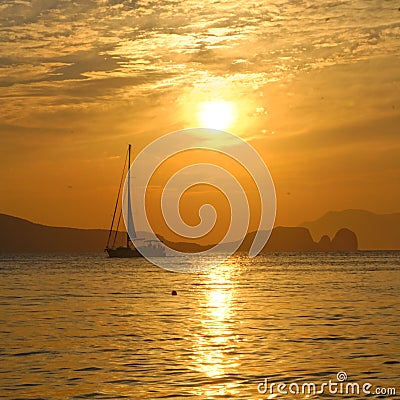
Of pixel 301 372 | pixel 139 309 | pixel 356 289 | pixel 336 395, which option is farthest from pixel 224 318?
pixel 356 289

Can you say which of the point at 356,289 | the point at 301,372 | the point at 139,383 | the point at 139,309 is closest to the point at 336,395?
the point at 301,372

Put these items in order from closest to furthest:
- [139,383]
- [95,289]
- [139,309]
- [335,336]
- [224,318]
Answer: [139,383], [335,336], [224,318], [139,309], [95,289]

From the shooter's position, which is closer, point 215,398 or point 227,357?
point 215,398

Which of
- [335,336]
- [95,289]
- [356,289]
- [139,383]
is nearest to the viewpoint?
[139,383]

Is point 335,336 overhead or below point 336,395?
overhead

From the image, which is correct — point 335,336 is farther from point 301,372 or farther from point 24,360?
point 24,360

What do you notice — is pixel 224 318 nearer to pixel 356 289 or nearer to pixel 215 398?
pixel 215 398

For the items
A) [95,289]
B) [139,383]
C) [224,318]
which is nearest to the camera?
[139,383]

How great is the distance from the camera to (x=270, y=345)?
43.4 metres

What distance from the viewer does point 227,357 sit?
39156mm

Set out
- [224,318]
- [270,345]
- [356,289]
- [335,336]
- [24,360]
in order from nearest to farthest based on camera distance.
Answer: [24,360], [270,345], [335,336], [224,318], [356,289]

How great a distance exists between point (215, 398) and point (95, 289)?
7628cm

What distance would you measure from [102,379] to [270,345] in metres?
12.3

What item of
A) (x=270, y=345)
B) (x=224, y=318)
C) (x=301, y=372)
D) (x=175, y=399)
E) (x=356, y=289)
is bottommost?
(x=175, y=399)
